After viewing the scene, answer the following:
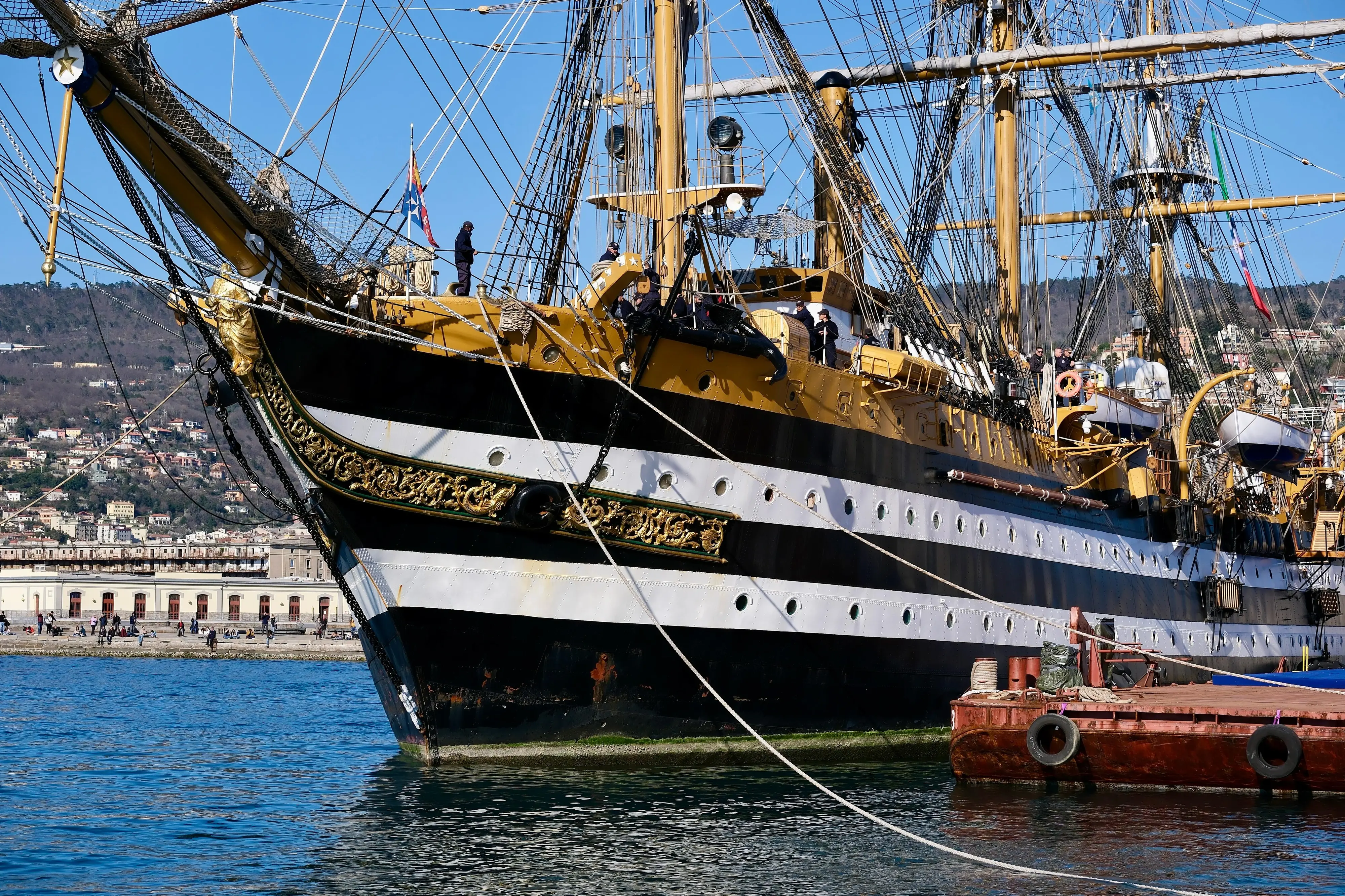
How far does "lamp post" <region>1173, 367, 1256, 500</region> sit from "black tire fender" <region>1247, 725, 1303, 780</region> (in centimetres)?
827

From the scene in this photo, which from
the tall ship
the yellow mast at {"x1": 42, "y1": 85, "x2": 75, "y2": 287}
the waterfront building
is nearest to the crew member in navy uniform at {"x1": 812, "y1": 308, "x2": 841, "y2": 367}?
the tall ship

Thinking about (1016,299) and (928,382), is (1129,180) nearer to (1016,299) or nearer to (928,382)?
(1016,299)

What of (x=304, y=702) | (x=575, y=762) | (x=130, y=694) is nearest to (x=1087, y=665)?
(x=575, y=762)

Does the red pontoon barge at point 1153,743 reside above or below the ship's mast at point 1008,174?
below

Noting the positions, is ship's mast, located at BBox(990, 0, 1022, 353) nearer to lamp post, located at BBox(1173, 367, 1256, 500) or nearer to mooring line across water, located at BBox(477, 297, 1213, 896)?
lamp post, located at BBox(1173, 367, 1256, 500)

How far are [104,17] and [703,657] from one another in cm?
935

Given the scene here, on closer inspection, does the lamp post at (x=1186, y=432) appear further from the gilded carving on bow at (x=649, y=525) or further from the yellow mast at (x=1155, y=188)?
the yellow mast at (x=1155, y=188)

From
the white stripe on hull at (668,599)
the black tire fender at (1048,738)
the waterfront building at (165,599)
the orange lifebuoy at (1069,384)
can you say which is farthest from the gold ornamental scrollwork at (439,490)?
the waterfront building at (165,599)

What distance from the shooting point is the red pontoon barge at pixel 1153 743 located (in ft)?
55.7

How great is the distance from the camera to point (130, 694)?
4091cm

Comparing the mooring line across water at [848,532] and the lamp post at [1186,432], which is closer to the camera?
the mooring line across water at [848,532]

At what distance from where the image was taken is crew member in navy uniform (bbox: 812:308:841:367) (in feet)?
65.7

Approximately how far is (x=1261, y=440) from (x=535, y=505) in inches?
668

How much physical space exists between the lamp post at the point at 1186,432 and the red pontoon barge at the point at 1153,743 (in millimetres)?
7092
